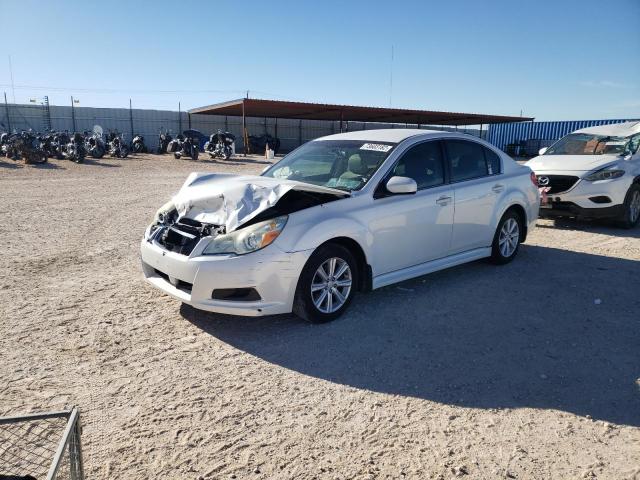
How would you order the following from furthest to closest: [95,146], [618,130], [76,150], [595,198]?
[95,146], [76,150], [618,130], [595,198]

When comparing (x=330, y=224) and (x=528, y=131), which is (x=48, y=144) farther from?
(x=528, y=131)

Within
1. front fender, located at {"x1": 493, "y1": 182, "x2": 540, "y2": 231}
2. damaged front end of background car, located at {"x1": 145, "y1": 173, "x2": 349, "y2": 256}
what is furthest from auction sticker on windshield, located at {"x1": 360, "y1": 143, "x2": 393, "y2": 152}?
front fender, located at {"x1": 493, "y1": 182, "x2": 540, "y2": 231}

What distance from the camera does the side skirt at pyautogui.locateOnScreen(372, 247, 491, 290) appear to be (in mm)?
4664

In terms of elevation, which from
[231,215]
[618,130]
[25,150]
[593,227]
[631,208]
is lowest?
[593,227]

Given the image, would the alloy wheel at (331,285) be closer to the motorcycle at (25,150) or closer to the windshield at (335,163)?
the windshield at (335,163)

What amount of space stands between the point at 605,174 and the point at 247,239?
23.8ft

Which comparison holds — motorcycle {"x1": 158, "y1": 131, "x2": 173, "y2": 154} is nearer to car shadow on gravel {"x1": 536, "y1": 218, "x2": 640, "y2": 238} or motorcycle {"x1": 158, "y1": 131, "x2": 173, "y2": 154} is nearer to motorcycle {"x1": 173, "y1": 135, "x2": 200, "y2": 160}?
motorcycle {"x1": 173, "y1": 135, "x2": 200, "y2": 160}

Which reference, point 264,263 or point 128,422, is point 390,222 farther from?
point 128,422

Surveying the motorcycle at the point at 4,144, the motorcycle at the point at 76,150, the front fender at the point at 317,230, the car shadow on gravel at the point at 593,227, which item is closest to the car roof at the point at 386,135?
the front fender at the point at 317,230

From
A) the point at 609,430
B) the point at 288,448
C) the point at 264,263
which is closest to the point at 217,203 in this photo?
the point at 264,263

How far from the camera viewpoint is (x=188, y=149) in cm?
2588

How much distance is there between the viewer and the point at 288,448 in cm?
267

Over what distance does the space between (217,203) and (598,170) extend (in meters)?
7.08

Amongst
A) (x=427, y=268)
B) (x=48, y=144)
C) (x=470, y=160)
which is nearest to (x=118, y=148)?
(x=48, y=144)
